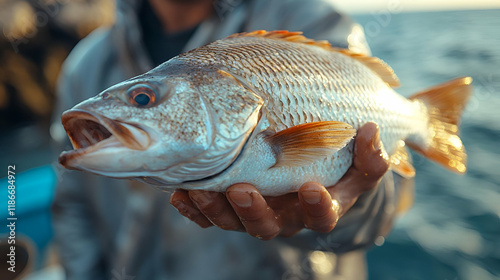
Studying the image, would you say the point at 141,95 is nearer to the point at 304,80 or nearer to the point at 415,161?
the point at 304,80

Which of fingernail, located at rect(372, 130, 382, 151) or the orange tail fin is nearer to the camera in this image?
fingernail, located at rect(372, 130, 382, 151)

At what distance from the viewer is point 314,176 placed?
950 millimetres

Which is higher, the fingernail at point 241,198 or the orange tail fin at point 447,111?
the fingernail at point 241,198

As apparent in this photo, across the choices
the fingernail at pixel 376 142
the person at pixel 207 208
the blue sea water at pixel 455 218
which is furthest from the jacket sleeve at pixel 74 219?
the blue sea water at pixel 455 218

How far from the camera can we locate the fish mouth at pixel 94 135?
0.68m

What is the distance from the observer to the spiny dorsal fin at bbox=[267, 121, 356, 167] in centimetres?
83

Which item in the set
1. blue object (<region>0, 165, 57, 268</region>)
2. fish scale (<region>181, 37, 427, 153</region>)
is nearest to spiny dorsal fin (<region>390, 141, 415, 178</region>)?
fish scale (<region>181, 37, 427, 153</region>)

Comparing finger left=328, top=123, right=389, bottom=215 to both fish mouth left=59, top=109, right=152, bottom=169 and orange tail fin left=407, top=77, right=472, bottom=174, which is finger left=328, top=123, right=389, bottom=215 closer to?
orange tail fin left=407, top=77, right=472, bottom=174

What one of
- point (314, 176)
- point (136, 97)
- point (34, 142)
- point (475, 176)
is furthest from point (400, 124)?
point (34, 142)

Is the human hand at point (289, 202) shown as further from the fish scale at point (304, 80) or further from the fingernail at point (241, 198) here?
the fish scale at point (304, 80)

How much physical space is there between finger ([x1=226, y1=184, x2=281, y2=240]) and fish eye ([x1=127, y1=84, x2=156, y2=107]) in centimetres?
27

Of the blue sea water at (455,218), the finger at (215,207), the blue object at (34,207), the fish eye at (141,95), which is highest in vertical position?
the fish eye at (141,95)

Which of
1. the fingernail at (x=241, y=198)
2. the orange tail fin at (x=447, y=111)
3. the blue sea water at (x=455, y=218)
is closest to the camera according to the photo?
the fingernail at (x=241, y=198)

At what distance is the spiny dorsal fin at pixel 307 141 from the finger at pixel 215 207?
0.17 m
